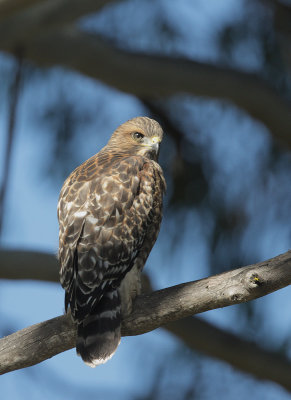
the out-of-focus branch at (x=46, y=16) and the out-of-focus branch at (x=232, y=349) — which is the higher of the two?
the out-of-focus branch at (x=46, y=16)

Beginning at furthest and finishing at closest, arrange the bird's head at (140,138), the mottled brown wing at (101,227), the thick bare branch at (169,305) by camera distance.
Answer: the bird's head at (140,138) → the mottled brown wing at (101,227) → the thick bare branch at (169,305)

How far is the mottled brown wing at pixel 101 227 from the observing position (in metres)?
3.37

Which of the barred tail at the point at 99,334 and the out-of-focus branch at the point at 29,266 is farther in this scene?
the out-of-focus branch at the point at 29,266

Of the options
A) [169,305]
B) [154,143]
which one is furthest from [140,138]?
[169,305]

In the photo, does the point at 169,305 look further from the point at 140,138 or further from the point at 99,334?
the point at 140,138

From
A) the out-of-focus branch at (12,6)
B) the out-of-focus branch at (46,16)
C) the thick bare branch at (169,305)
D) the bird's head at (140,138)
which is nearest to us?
the thick bare branch at (169,305)

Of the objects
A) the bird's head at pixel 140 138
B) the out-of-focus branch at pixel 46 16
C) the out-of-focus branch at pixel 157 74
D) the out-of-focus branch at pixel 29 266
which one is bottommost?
the out-of-focus branch at pixel 29 266

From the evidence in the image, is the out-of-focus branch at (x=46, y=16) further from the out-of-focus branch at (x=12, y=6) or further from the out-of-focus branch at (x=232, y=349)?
the out-of-focus branch at (x=232, y=349)

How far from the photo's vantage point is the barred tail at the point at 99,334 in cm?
326

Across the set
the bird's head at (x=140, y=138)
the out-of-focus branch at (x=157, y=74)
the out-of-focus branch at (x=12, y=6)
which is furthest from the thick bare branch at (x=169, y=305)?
the out-of-focus branch at (x=157, y=74)

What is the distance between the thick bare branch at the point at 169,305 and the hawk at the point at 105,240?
9cm

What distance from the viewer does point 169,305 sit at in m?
3.20

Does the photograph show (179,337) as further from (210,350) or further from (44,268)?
(44,268)

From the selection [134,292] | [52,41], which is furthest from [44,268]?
[134,292]
